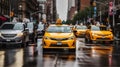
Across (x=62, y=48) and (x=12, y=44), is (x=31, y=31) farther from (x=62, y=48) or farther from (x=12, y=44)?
(x=62, y=48)

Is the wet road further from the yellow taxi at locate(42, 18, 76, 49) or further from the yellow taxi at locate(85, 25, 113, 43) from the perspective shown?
the yellow taxi at locate(85, 25, 113, 43)

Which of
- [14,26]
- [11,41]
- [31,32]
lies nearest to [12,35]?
[11,41]

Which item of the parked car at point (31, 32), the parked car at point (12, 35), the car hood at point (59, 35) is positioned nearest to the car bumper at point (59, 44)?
the car hood at point (59, 35)

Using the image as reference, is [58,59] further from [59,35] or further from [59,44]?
[59,35]

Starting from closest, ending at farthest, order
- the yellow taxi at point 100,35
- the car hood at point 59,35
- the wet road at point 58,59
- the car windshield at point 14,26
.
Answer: the wet road at point 58,59, the car hood at point 59,35, the car windshield at point 14,26, the yellow taxi at point 100,35

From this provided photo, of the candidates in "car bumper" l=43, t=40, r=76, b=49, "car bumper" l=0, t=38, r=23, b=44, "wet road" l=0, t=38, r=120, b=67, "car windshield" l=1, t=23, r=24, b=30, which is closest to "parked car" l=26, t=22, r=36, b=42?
"car windshield" l=1, t=23, r=24, b=30

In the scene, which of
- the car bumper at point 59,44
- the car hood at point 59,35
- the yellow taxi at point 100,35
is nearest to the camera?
the car bumper at point 59,44

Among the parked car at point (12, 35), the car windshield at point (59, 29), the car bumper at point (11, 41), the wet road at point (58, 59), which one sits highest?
the car windshield at point (59, 29)

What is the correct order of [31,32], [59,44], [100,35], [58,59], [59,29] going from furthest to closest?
[31,32], [100,35], [59,29], [59,44], [58,59]

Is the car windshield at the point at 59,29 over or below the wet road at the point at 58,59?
over

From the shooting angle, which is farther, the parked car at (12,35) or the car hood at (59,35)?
the parked car at (12,35)

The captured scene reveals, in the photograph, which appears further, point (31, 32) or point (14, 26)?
point (31, 32)

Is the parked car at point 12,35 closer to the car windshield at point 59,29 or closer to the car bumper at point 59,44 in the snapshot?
the car windshield at point 59,29

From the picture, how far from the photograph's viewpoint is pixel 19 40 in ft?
91.0
